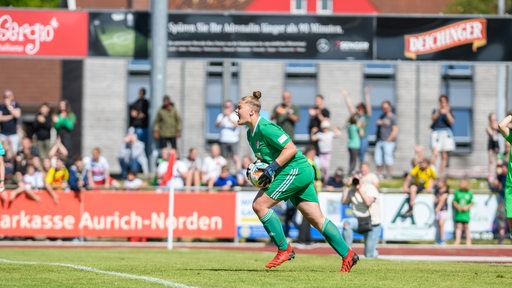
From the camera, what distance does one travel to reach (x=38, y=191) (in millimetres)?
26719

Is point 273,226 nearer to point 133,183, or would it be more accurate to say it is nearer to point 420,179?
point 420,179

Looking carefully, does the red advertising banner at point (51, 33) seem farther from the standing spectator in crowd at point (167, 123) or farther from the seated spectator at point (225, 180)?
the seated spectator at point (225, 180)

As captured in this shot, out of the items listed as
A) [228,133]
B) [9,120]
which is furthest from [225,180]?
[9,120]

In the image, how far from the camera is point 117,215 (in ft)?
87.5

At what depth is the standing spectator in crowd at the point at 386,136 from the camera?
28766 millimetres

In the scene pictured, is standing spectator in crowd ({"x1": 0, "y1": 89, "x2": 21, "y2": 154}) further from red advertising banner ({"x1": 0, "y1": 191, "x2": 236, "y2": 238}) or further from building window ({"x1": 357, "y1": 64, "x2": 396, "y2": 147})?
building window ({"x1": 357, "y1": 64, "x2": 396, "y2": 147})

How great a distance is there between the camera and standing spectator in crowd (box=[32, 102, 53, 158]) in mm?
28625

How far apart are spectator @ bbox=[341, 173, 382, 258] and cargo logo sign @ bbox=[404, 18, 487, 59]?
886 cm

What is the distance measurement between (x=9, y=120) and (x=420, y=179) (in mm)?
9083

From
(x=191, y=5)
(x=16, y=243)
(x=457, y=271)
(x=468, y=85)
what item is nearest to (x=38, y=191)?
(x=16, y=243)

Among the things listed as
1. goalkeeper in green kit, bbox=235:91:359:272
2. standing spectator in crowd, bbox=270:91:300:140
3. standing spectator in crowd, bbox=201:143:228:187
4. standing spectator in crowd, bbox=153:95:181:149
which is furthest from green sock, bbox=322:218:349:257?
standing spectator in crowd, bbox=153:95:181:149

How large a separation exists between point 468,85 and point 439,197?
1269 cm

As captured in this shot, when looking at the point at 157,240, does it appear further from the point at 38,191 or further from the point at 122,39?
the point at 122,39

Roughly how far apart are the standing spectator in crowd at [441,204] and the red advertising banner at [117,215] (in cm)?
440
